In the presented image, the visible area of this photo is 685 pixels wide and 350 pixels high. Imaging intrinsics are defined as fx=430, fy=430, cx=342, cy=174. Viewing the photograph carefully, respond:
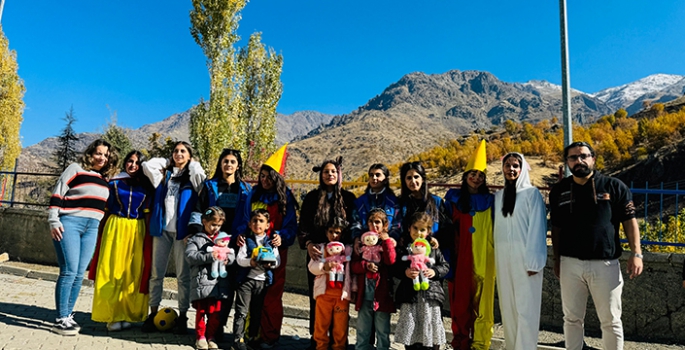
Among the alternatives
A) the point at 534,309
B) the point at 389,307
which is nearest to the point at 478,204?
the point at 534,309

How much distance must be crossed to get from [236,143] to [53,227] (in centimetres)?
1306

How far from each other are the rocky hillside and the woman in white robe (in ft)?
124

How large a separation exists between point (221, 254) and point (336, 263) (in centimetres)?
118

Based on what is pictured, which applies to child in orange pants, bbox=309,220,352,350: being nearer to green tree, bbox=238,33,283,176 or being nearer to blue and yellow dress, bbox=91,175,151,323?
blue and yellow dress, bbox=91,175,151,323

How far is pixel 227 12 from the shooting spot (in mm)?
17047

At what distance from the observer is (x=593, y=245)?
150 inches

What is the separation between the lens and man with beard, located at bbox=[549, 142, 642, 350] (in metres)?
3.80

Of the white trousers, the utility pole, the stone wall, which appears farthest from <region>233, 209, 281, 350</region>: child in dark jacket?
the utility pole

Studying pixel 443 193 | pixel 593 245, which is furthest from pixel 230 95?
pixel 593 245

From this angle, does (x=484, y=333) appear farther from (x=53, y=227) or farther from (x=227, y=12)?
(x=227, y=12)

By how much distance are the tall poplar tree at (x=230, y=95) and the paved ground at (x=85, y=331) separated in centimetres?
943

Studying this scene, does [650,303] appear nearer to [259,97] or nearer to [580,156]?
[580,156]

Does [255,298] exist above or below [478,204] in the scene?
below

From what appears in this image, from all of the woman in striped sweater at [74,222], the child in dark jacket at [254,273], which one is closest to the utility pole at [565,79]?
the child in dark jacket at [254,273]
